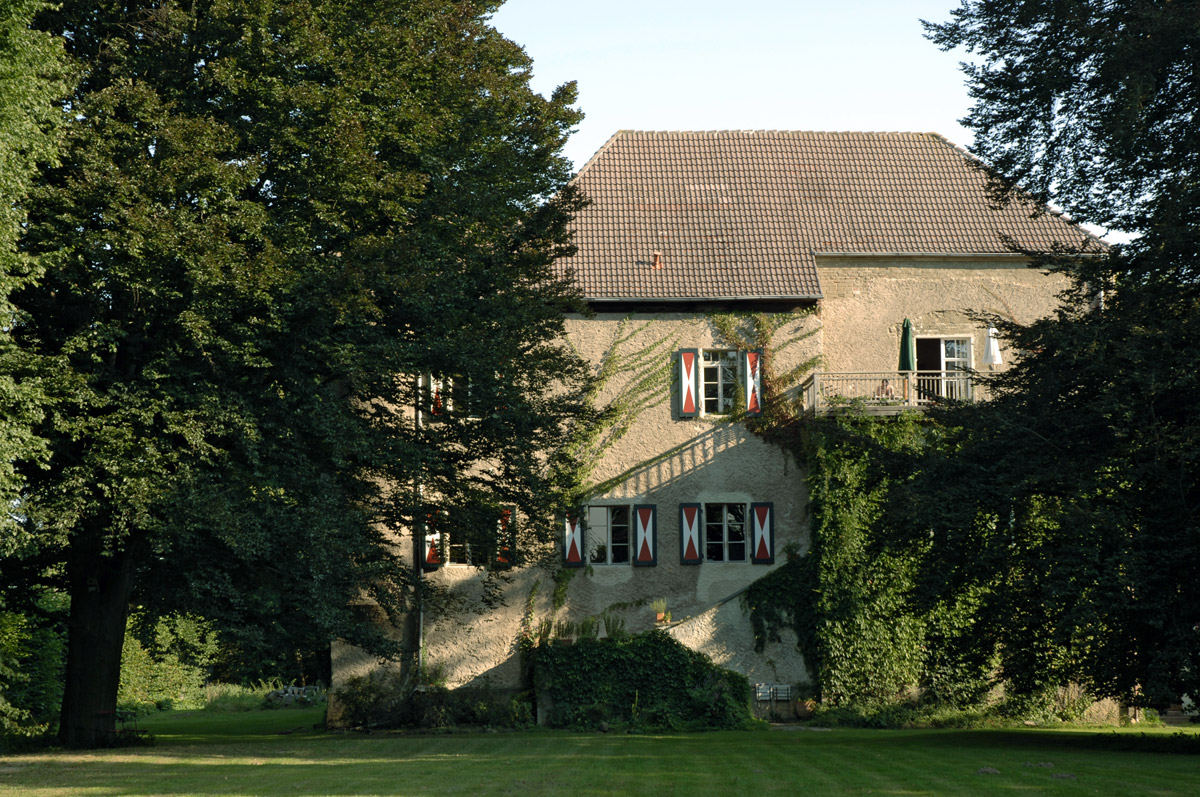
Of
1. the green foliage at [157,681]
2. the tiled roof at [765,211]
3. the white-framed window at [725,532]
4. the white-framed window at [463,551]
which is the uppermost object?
the tiled roof at [765,211]

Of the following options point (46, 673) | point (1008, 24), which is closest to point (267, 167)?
point (1008, 24)

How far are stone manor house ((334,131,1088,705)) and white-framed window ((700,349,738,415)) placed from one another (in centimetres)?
3

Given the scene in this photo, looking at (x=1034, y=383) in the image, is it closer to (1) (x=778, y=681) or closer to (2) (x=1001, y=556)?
(2) (x=1001, y=556)

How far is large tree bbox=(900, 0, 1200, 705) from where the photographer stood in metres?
13.8

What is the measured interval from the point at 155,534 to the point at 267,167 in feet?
18.9

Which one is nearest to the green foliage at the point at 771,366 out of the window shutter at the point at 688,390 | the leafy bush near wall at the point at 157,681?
the window shutter at the point at 688,390

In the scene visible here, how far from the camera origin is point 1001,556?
15.2 metres

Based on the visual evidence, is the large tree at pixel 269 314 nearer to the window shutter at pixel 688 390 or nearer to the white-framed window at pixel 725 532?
the window shutter at pixel 688 390

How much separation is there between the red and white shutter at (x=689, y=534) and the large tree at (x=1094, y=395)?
23.8ft

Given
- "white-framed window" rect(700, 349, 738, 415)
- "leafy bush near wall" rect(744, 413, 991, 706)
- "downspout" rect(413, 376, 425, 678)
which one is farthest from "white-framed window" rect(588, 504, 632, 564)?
"downspout" rect(413, 376, 425, 678)

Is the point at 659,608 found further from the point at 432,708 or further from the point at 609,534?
the point at 432,708

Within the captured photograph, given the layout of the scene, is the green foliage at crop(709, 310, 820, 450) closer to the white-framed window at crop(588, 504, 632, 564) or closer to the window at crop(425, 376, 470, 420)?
the white-framed window at crop(588, 504, 632, 564)

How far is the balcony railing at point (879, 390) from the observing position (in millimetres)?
22375

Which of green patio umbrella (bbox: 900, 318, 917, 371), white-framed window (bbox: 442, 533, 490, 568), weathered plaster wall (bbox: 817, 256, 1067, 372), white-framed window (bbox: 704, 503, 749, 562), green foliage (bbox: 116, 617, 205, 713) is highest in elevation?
weathered plaster wall (bbox: 817, 256, 1067, 372)
